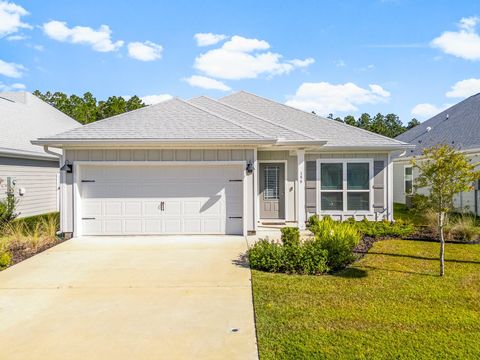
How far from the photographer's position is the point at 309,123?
13.6m

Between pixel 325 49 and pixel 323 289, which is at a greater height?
pixel 325 49

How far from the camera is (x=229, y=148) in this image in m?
9.98

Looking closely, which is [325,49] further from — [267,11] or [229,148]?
[229,148]

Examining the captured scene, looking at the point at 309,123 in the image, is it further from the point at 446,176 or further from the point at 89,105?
the point at 89,105

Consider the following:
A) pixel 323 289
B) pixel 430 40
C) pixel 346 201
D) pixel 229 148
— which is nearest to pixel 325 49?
pixel 430 40

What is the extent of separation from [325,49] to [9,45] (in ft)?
57.9

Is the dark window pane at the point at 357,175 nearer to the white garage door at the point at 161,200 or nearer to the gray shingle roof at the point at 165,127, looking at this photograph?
the gray shingle roof at the point at 165,127

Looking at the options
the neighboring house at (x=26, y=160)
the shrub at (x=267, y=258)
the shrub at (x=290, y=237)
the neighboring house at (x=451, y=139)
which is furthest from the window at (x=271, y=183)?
the neighboring house at (x=26, y=160)

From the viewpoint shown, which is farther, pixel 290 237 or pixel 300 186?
pixel 300 186

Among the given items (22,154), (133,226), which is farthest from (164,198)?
(22,154)

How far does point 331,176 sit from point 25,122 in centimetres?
1358

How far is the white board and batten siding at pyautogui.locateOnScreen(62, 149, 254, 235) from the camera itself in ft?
33.1

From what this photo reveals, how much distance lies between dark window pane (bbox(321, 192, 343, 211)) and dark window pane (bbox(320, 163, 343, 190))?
0.22 meters

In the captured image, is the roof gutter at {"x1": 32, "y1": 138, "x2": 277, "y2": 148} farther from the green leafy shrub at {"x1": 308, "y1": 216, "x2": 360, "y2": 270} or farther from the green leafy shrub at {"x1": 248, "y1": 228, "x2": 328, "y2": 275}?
the green leafy shrub at {"x1": 248, "y1": 228, "x2": 328, "y2": 275}
